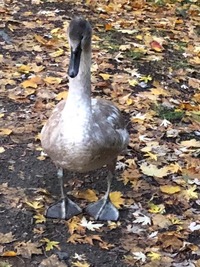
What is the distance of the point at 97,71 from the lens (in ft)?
24.1

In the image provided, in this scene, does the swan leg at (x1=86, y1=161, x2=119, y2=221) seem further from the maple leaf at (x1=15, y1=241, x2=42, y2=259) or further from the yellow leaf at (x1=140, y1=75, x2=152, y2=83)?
the yellow leaf at (x1=140, y1=75, x2=152, y2=83)

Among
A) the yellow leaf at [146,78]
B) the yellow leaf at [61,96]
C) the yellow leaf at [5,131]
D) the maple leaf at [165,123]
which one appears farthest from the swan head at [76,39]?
the yellow leaf at [146,78]

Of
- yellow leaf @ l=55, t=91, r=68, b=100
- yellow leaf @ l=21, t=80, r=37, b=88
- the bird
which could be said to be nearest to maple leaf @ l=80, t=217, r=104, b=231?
the bird

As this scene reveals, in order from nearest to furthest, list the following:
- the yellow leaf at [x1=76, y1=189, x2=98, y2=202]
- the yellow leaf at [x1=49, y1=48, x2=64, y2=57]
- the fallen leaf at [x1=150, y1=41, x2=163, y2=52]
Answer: the yellow leaf at [x1=76, y1=189, x2=98, y2=202]
the yellow leaf at [x1=49, y1=48, x2=64, y2=57]
the fallen leaf at [x1=150, y1=41, x2=163, y2=52]

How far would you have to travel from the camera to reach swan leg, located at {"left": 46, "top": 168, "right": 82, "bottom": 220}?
4.77m

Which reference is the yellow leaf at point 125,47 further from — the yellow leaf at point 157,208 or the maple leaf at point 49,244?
the maple leaf at point 49,244

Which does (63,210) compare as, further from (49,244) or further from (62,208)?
(49,244)

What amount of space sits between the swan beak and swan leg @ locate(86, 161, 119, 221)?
101 cm

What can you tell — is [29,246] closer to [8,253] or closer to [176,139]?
[8,253]

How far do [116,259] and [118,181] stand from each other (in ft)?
3.33

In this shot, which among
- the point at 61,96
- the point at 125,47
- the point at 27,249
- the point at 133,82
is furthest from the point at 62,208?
the point at 125,47

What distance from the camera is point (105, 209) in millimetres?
4848

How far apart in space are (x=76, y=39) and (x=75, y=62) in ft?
0.52

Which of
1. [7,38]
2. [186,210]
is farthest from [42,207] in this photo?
[7,38]
